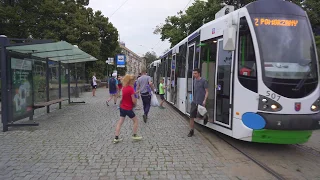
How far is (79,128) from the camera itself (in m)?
8.31

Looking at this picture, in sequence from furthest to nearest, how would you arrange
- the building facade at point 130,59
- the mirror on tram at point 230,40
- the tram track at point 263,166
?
1. the building facade at point 130,59
2. the mirror on tram at point 230,40
3. the tram track at point 263,166

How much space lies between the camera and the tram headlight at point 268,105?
5469 mm

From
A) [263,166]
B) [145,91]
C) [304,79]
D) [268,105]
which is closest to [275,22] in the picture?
[304,79]

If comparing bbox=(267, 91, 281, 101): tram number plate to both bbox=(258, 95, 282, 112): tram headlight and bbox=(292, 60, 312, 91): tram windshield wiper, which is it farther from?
bbox=(292, 60, 312, 91): tram windshield wiper

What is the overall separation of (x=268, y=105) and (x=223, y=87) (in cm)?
133

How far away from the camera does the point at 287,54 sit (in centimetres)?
564

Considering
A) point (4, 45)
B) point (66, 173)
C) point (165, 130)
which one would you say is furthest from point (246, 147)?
point (4, 45)

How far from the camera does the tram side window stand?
5.71 m

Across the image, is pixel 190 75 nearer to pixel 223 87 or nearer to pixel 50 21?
pixel 223 87

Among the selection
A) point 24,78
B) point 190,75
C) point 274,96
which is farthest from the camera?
point 190,75

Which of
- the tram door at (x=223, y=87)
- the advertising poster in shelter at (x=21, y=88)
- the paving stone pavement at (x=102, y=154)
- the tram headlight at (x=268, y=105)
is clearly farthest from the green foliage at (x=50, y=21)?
the tram headlight at (x=268, y=105)

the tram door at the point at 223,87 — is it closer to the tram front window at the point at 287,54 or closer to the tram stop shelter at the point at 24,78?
the tram front window at the point at 287,54

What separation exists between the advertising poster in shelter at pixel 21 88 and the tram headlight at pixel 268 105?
6494 millimetres

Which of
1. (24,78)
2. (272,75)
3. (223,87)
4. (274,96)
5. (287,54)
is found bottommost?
(274,96)
